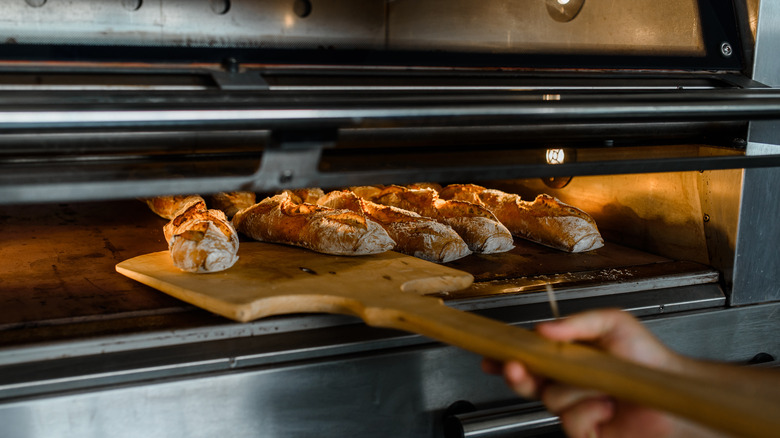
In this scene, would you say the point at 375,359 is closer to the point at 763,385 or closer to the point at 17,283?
the point at 763,385

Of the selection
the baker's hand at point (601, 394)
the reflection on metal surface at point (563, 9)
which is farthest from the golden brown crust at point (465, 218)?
the baker's hand at point (601, 394)

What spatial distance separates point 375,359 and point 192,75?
658 mm

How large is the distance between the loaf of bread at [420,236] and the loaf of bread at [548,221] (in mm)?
284

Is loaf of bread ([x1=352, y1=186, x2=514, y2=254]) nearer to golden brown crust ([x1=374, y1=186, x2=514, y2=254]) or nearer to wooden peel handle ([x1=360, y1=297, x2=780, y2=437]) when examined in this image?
golden brown crust ([x1=374, y1=186, x2=514, y2=254])

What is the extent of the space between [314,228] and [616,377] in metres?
1.09

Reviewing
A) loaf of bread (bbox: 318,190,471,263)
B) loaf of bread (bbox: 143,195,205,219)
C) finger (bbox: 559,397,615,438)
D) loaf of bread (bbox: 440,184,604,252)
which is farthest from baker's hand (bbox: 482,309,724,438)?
loaf of bread (bbox: 143,195,205,219)

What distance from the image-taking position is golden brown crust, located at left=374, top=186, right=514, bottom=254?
190cm

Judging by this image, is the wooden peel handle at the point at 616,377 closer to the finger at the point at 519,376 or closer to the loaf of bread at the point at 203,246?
the finger at the point at 519,376

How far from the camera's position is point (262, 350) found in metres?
1.30

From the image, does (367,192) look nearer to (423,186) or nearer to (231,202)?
(423,186)

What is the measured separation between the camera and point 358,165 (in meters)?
1.16

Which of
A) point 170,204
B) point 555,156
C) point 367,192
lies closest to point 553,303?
point 555,156

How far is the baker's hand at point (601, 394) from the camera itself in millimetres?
997

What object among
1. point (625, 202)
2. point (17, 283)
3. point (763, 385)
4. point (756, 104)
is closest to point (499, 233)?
point (625, 202)
